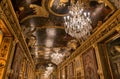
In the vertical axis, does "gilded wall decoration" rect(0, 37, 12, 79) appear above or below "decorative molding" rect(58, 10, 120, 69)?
below

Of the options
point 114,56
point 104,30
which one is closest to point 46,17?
point 104,30

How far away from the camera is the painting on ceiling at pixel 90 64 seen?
7.91 metres

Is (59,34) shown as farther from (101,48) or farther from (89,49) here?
(101,48)

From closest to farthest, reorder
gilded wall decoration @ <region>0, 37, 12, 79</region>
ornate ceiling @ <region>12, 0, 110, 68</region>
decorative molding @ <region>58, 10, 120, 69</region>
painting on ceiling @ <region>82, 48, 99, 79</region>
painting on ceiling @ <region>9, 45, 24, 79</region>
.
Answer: gilded wall decoration @ <region>0, 37, 12, 79</region>
painting on ceiling @ <region>9, 45, 24, 79</region>
decorative molding @ <region>58, 10, 120, 69</region>
ornate ceiling @ <region>12, 0, 110, 68</region>
painting on ceiling @ <region>82, 48, 99, 79</region>

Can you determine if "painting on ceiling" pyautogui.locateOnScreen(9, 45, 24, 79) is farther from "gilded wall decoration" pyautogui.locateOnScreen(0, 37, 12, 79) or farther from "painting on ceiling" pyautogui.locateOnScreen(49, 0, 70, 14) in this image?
"painting on ceiling" pyautogui.locateOnScreen(49, 0, 70, 14)

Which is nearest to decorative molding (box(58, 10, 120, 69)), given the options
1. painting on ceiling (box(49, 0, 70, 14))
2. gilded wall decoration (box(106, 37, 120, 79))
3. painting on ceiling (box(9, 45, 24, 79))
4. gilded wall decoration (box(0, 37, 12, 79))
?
gilded wall decoration (box(106, 37, 120, 79))

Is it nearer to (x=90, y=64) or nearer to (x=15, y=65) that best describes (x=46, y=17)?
(x=15, y=65)

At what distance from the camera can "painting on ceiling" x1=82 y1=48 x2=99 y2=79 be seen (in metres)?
7.91

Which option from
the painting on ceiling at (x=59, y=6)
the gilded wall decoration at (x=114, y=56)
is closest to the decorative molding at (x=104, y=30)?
the gilded wall decoration at (x=114, y=56)

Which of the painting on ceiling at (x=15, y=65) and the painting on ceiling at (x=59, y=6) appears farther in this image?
the painting on ceiling at (x=59, y=6)

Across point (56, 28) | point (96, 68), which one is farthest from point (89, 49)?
point (56, 28)

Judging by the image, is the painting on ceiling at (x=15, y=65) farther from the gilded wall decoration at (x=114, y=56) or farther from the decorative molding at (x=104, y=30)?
the gilded wall decoration at (x=114, y=56)

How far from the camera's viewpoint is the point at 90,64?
27.9ft

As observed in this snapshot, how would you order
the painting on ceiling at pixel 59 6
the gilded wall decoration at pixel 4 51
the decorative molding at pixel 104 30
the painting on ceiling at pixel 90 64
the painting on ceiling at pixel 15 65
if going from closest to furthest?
the gilded wall decoration at pixel 4 51 < the painting on ceiling at pixel 15 65 < the decorative molding at pixel 104 30 < the painting on ceiling at pixel 59 6 < the painting on ceiling at pixel 90 64
